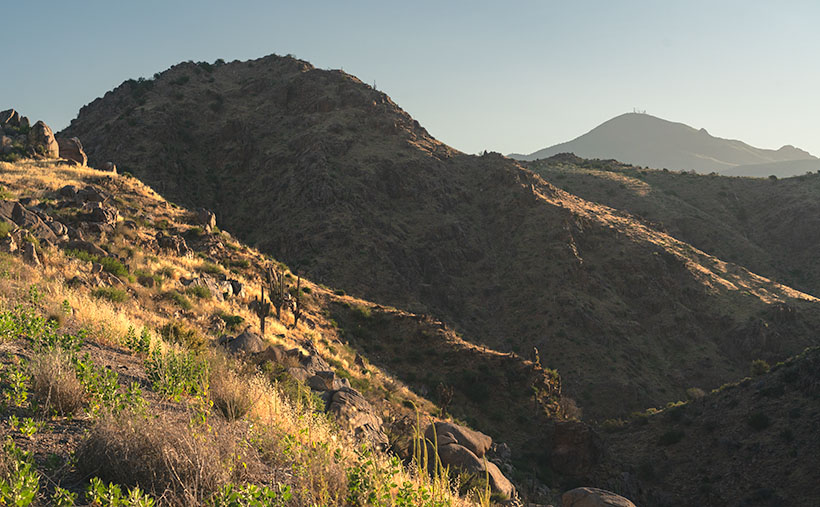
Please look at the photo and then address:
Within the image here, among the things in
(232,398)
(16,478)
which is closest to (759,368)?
(232,398)

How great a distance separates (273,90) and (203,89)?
12.4 metres

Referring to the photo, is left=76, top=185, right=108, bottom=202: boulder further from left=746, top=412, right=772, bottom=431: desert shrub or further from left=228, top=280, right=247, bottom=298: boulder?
left=746, top=412, right=772, bottom=431: desert shrub

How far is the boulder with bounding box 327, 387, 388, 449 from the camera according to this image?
1017cm

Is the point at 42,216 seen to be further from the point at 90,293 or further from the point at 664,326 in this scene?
the point at 664,326

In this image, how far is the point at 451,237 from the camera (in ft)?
185

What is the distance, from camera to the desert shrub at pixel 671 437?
A: 24.7 metres

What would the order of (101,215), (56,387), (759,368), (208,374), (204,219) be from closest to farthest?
(56,387), (208,374), (101,215), (759,368), (204,219)

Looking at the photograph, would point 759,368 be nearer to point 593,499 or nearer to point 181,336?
point 593,499

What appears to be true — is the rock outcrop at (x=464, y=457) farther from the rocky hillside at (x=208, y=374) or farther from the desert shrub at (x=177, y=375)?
the desert shrub at (x=177, y=375)

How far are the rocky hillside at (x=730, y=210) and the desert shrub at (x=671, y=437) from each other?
144 feet

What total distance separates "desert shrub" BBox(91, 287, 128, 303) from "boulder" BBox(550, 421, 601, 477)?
68.7 ft

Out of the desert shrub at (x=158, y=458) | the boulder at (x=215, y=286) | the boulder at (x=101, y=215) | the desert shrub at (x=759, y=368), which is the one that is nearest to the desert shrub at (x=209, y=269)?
the boulder at (x=215, y=286)

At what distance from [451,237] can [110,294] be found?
4497 centimetres

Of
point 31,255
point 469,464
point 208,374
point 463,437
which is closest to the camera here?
point 208,374
